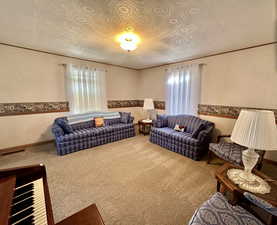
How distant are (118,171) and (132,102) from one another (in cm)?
374

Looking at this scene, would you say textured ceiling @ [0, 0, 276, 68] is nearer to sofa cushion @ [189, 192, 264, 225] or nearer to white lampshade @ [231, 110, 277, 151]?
white lampshade @ [231, 110, 277, 151]

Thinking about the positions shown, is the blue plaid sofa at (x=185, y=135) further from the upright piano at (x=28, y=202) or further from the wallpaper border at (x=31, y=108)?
the wallpaper border at (x=31, y=108)

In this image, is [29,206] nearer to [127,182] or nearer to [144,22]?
[127,182]

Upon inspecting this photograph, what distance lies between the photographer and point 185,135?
327 centimetres

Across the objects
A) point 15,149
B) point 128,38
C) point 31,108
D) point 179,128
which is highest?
point 128,38

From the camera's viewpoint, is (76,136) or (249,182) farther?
(76,136)

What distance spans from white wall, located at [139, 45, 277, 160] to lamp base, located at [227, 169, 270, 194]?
6.67 ft

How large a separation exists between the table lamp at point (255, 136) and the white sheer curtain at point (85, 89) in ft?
13.3

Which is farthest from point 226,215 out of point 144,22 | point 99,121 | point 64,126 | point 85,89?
point 85,89

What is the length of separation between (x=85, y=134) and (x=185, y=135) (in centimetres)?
261

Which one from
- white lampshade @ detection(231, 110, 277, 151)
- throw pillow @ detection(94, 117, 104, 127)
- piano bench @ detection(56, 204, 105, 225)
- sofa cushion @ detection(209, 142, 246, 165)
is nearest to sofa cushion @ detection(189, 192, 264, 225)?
white lampshade @ detection(231, 110, 277, 151)

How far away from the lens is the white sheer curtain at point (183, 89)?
3.75 meters

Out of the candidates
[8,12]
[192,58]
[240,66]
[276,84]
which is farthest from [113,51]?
[276,84]

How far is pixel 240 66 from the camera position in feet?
9.87
